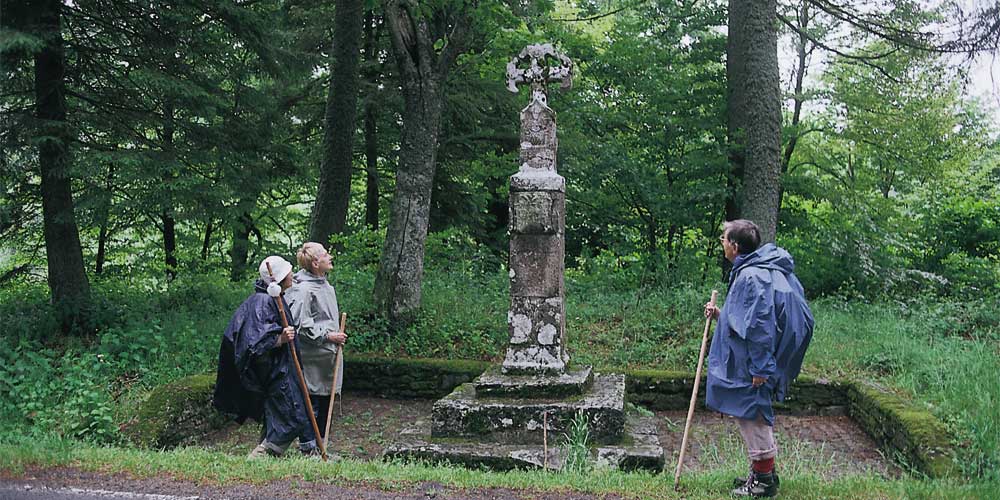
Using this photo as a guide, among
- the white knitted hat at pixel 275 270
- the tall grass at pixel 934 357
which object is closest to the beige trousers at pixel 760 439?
the tall grass at pixel 934 357

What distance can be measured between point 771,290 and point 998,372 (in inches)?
191

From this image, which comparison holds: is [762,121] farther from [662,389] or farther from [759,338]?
[759,338]

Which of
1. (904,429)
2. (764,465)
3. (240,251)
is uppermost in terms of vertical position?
(240,251)

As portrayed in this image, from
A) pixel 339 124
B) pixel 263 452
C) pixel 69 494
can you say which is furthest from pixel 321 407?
pixel 339 124

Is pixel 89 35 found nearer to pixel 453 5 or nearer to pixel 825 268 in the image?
pixel 453 5

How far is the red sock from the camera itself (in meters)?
4.86

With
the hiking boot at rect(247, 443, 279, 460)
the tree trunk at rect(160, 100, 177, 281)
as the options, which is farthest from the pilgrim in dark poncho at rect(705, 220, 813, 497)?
the tree trunk at rect(160, 100, 177, 281)

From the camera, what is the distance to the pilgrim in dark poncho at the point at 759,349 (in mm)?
4684

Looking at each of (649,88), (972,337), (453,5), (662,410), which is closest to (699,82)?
(649,88)

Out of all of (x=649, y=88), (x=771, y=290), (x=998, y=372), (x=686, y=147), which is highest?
(x=649, y=88)

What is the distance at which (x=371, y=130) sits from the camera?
56.1 feet

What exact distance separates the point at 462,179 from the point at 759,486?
13.2m

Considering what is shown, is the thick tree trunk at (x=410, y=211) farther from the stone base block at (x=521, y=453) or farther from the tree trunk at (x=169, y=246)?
the tree trunk at (x=169, y=246)

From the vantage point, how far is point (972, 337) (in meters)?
10.7
